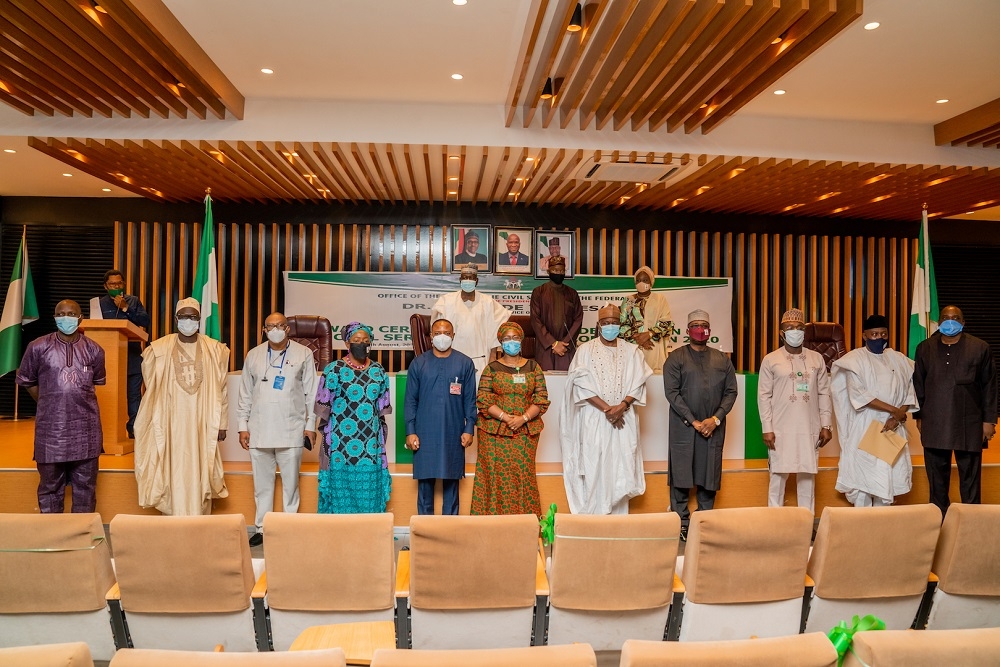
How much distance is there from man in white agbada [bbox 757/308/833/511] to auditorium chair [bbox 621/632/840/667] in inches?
150

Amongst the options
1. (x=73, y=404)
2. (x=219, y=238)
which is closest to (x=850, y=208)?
(x=219, y=238)

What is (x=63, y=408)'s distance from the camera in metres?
4.87

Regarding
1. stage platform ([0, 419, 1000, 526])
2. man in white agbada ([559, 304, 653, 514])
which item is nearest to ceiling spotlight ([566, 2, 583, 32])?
man in white agbada ([559, 304, 653, 514])

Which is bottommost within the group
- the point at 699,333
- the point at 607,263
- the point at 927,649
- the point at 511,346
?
the point at 927,649

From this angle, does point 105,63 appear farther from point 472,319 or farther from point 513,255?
point 513,255

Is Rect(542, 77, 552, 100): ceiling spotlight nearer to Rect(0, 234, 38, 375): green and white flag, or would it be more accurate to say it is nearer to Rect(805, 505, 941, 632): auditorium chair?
Rect(805, 505, 941, 632): auditorium chair

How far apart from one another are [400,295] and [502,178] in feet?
7.61

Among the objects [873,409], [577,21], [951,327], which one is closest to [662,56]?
[577,21]

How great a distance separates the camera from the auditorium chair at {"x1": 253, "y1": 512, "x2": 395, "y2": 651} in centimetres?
264

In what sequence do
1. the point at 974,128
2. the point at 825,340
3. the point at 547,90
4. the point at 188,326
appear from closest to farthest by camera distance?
the point at 188,326
the point at 547,90
the point at 974,128
the point at 825,340

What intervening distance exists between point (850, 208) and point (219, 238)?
8.47 metres

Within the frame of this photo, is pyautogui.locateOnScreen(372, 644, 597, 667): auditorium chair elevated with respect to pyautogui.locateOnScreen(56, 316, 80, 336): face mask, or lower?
lower

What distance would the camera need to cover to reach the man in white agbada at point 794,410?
17.7 ft

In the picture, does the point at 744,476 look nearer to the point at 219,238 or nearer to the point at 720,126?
the point at 720,126
